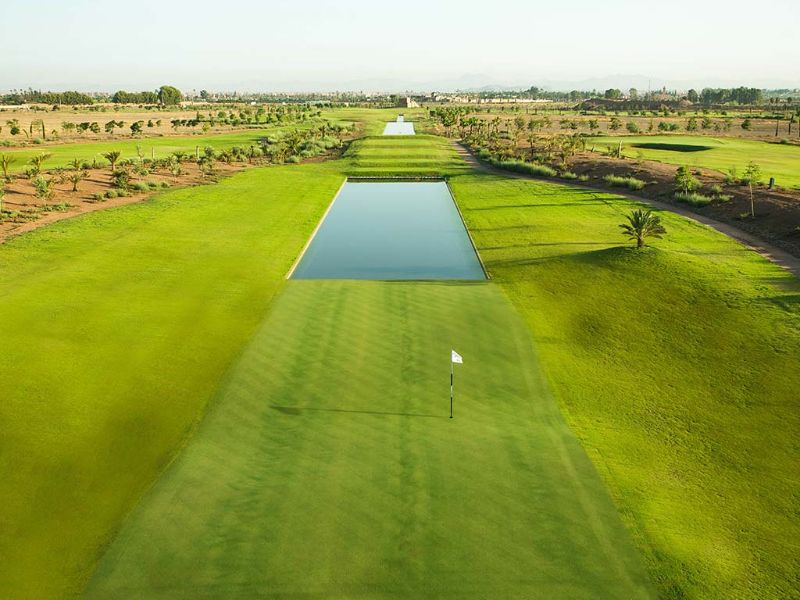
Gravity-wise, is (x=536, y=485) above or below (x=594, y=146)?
below

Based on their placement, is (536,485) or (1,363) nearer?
(536,485)

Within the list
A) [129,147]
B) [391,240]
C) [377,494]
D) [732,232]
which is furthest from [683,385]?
[129,147]

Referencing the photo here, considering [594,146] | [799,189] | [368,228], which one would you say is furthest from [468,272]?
[594,146]

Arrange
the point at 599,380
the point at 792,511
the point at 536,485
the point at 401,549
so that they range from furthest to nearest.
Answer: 1. the point at 599,380
2. the point at 536,485
3. the point at 792,511
4. the point at 401,549

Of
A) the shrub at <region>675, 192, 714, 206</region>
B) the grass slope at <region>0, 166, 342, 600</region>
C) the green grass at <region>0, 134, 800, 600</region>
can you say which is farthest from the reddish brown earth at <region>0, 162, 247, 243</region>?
the shrub at <region>675, 192, 714, 206</region>

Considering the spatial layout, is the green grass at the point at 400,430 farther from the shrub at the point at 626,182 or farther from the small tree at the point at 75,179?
the shrub at the point at 626,182

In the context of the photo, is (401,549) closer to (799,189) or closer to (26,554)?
(26,554)
